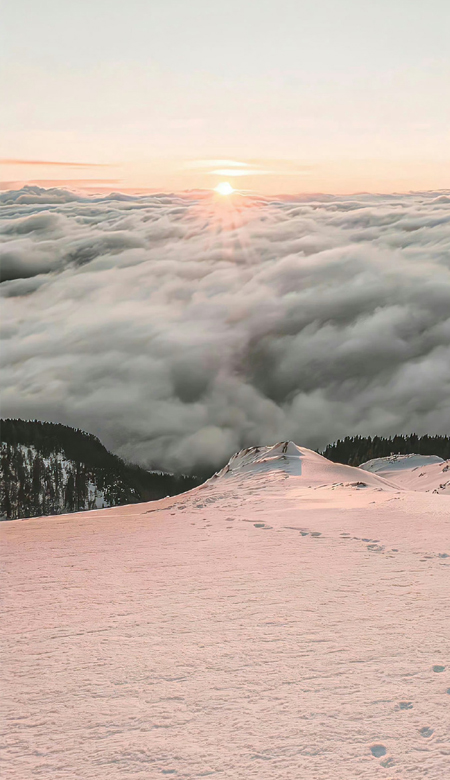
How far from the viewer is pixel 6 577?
730cm

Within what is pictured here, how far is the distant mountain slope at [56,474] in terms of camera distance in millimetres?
117575

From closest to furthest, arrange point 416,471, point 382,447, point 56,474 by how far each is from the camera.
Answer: point 416,471 < point 382,447 < point 56,474

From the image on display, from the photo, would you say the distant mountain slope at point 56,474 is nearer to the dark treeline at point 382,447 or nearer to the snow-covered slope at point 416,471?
the dark treeline at point 382,447

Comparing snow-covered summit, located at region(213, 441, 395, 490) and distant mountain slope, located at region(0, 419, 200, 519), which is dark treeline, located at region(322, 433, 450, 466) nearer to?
distant mountain slope, located at region(0, 419, 200, 519)

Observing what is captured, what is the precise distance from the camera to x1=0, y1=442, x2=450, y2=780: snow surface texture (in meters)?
3.68

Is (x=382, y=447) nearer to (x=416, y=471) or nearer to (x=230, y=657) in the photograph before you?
(x=416, y=471)

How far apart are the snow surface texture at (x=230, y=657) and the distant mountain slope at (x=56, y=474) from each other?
370ft

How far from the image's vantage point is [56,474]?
123 metres

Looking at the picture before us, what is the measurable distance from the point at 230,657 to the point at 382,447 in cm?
8936

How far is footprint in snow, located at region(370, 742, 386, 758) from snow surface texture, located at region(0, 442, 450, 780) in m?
0.01

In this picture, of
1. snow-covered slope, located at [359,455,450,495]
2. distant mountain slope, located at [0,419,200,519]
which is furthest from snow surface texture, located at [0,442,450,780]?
distant mountain slope, located at [0,419,200,519]

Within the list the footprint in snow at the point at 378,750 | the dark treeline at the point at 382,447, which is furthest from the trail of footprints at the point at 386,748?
the dark treeline at the point at 382,447

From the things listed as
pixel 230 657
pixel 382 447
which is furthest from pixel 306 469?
pixel 382 447

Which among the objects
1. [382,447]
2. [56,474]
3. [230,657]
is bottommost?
[56,474]
